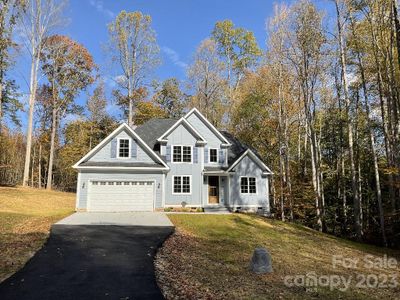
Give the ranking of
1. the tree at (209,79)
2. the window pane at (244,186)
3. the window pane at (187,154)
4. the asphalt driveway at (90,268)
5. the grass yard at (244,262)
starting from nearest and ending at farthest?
the asphalt driveway at (90,268)
the grass yard at (244,262)
the window pane at (187,154)
the window pane at (244,186)
the tree at (209,79)

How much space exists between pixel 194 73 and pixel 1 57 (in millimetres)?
17070

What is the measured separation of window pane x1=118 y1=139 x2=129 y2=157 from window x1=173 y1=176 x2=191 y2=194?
3.79 m

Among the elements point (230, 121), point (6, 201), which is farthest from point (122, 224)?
point (230, 121)

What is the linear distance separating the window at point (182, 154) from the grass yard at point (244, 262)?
18.3ft

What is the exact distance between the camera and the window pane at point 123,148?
66.5 ft

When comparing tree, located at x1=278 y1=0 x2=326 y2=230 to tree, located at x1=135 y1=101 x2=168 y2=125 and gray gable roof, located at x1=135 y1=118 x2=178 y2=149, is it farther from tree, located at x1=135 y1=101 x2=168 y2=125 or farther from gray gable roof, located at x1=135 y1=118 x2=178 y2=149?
tree, located at x1=135 y1=101 x2=168 y2=125

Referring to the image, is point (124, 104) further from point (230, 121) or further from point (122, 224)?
point (122, 224)

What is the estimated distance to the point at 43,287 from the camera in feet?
21.5

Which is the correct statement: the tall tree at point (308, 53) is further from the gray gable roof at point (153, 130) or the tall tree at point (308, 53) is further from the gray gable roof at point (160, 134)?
the gray gable roof at point (153, 130)

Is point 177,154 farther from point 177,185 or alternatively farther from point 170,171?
point 177,185

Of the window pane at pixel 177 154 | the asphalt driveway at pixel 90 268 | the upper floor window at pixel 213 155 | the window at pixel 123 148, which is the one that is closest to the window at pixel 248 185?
the upper floor window at pixel 213 155

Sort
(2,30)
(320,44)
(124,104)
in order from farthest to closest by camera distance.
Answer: (124,104) → (2,30) → (320,44)

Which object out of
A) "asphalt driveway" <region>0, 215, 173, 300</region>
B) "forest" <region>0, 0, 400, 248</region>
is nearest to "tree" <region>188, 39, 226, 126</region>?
"forest" <region>0, 0, 400, 248</region>

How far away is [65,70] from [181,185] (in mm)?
20732
